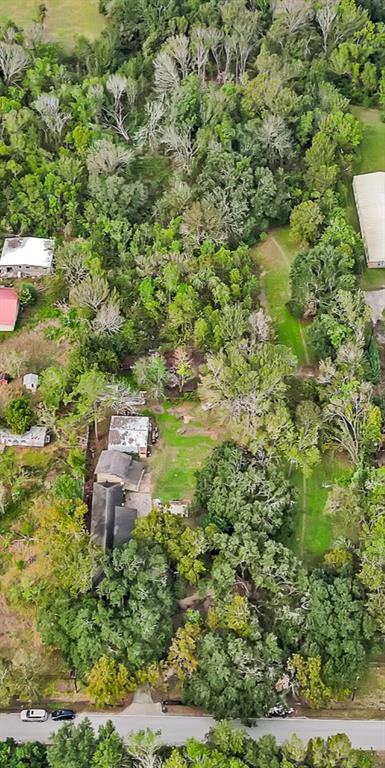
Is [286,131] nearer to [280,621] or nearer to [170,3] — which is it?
[170,3]

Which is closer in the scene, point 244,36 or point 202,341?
point 202,341

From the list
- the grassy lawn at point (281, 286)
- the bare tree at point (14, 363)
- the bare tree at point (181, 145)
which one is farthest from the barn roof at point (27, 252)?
the grassy lawn at point (281, 286)

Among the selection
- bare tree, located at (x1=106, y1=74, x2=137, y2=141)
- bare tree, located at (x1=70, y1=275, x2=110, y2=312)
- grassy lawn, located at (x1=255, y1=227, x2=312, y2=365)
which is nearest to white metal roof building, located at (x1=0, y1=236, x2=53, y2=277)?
bare tree, located at (x1=70, y1=275, x2=110, y2=312)

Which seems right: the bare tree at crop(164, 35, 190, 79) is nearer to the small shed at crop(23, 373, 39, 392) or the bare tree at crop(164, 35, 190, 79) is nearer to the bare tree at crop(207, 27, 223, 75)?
the bare tree at crop(207, 27, 223, 75)

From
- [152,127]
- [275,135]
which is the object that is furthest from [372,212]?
[152,127]

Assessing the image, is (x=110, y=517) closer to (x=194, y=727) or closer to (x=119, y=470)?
(x=119, y=470)

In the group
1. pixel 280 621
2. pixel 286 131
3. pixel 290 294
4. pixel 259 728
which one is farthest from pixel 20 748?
pixel 286 131

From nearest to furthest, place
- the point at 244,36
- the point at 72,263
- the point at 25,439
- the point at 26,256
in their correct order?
the point at 25,439 < the point at 72,263 < the point at 26,256 < the point at 244,36
